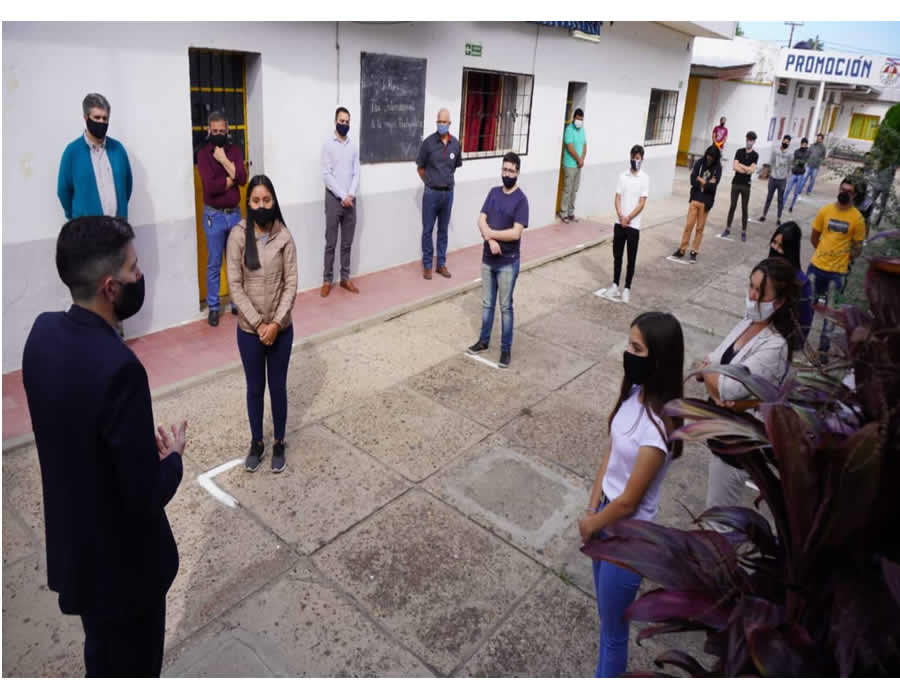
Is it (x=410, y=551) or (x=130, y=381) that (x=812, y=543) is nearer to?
(x=130, y=381)

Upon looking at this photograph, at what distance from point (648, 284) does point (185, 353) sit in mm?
6322

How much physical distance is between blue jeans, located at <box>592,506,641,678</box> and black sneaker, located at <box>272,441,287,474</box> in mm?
2445

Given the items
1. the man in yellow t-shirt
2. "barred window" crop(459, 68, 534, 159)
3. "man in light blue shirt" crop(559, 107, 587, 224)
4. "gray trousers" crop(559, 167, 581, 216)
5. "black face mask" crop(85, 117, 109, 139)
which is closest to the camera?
"black face mask" crop(85, 117, 109, 139)

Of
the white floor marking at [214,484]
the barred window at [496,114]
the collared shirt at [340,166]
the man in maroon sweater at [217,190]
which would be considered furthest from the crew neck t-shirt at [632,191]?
the white floor marking at [214,484]

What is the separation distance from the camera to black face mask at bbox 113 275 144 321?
216 cm

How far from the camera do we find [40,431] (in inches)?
81.4

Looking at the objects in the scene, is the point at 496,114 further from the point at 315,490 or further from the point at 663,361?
the point at 663,361

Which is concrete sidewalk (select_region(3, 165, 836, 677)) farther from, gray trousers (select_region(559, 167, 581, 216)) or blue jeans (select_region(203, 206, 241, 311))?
gray trousers (select_region(559, 167, 581, 216))

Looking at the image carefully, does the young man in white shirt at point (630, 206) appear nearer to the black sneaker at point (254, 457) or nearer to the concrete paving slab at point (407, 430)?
the concrete paving slab at point (407, 430)

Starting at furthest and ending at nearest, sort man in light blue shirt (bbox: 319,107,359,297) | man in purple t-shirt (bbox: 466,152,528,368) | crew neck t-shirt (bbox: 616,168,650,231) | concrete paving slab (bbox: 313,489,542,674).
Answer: crew neck t-shirt (bbox: 616,168,650,231), man in light blue shirt (bbox: 319,107,359,297), man in purple t-shirt (bbox: 466,152,528,368), concrete paving slab (bbox: 313,489,542,674)

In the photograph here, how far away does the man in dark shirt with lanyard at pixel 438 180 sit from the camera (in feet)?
27.3

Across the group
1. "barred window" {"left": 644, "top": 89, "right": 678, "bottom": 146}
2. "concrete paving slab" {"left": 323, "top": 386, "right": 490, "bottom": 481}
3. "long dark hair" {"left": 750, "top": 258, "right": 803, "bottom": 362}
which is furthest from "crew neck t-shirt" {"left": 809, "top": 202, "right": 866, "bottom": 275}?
"barred window" {"left": 644, "top": 89, "right": 678, "bottom": 146}
